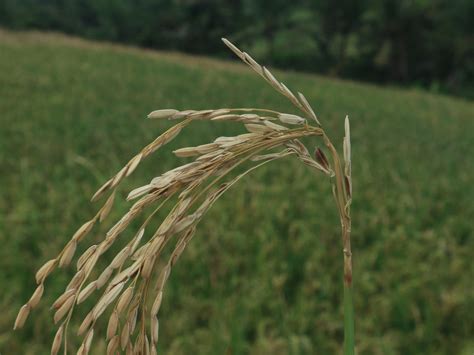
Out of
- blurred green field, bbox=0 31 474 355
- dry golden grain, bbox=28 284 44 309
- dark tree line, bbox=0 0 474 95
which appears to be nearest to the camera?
dry golden grain, bbox=28 284 44 309

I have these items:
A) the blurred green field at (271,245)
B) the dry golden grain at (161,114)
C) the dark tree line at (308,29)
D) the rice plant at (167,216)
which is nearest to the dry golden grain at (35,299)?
the rice plant at (167,216)

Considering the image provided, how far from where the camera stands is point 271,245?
3133 millimetres

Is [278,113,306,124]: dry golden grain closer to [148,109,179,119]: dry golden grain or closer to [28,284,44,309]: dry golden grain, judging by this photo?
[148,109,179,119]: dry golden grain

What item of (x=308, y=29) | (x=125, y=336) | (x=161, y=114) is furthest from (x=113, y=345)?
(x=308, y=29)

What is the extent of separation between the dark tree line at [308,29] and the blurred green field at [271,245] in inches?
979

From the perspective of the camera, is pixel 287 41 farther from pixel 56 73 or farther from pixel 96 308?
pixel 96 308

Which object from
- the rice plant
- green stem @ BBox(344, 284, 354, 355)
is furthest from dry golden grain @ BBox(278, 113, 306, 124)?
green stem @ BBox(344, 284, 354, 355)

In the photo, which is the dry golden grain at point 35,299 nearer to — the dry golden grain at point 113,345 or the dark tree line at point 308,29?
the dry golden grain at point 113,345

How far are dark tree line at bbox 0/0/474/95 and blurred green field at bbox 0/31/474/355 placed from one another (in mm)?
24860

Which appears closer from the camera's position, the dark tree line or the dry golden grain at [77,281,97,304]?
the dry golden grain at [77,281,97,304]

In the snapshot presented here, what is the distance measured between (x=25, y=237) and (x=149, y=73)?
39.7 feet

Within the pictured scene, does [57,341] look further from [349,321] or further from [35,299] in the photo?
[349,321]

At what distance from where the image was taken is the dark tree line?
3027 cm

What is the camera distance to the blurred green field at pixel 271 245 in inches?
96.3
